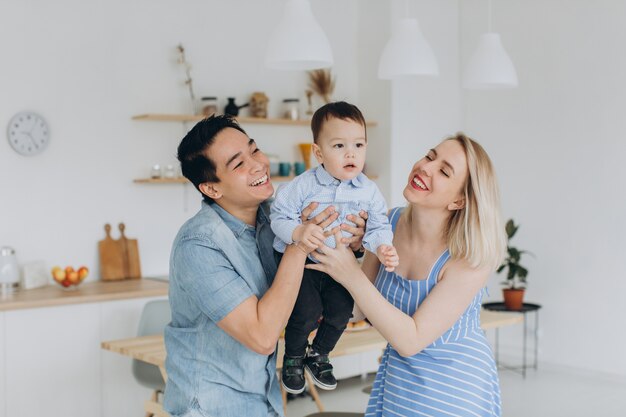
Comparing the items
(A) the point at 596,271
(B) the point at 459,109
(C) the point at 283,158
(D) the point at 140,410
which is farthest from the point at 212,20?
(A) the point at 596,271

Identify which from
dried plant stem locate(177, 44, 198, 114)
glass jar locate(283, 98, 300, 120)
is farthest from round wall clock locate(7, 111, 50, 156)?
glass jar locate(283, 98, 300, 120)

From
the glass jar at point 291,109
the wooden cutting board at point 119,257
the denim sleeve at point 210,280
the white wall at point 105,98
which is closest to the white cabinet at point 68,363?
the wooden cutting board at point 119,257

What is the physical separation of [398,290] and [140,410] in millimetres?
2874

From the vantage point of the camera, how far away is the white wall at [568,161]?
5977mm

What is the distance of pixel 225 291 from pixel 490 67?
9.90ft

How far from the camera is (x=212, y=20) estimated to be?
5.95m

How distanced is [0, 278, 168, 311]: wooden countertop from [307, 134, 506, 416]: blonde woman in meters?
2.66

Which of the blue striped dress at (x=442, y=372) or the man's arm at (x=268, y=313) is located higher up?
the man's arm at (x=268, y=313)

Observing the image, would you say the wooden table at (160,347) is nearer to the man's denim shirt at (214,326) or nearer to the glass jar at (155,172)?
the man's denim shirt at (214,326)

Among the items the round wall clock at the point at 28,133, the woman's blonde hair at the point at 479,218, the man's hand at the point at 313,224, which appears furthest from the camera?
the round wall clock at the point at 28,133

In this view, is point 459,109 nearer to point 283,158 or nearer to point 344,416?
point 283,158

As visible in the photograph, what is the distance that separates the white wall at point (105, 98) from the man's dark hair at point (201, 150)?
11.1 ft

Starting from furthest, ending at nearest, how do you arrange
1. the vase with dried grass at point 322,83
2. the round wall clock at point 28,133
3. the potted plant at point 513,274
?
1. the vase with dried grass at point 322,83
2. the potted plant at point 513,274
3. the round wall clock at point 28,133

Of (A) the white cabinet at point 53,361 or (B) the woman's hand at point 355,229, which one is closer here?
(B) the woman's hand at point 355,229
